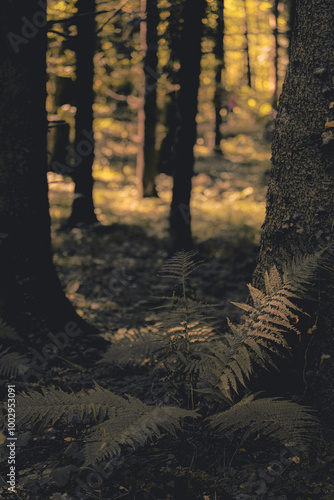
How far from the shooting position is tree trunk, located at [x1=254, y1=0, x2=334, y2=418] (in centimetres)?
283

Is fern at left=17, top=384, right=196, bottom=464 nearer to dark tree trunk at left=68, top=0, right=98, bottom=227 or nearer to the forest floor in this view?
the forest floor

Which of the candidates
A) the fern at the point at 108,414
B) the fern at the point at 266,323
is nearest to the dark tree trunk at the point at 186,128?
the fern at the point at 266,323

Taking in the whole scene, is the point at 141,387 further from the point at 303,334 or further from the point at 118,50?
the point at 118,50

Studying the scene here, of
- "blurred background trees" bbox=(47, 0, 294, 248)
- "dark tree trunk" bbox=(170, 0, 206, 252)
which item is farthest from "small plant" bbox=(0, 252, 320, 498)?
"dark tree trunk" bbox=(170, 0, 206, 252)

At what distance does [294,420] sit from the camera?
8.62 feet

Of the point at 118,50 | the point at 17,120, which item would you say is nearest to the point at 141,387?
the point at 17,120

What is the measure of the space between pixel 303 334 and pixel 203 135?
91.0 ft

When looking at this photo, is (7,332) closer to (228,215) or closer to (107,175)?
(228,215)
